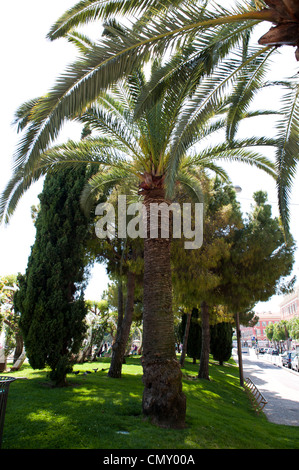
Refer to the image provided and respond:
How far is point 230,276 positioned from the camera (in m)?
13.0

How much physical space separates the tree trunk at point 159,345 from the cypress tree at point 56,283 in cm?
289

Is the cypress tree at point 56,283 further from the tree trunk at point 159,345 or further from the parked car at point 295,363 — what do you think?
the parked car at point 295,363

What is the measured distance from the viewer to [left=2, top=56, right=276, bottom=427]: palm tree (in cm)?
565

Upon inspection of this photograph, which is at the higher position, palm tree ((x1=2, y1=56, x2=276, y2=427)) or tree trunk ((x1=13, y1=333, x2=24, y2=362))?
palm tree ((x1=2, y1=56, x2=276, y2=427))

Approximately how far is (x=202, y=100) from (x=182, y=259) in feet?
19.4

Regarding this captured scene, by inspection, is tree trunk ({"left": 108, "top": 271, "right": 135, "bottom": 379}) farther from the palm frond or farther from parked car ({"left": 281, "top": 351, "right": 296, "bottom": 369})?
parked car ({"left": 281, "top": 351, "right": 296, "bottom": 369})

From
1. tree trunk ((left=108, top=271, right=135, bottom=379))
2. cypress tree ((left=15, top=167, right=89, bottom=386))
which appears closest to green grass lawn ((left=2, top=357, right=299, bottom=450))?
cypress tree ((left=15, top=167, right=89, bottom=386))

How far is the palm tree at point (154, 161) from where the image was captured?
5652mm

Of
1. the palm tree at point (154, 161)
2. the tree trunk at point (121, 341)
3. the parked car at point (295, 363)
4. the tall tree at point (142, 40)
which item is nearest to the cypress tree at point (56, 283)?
the palm tree at point (154, 161)

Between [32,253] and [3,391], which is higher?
[32,253]

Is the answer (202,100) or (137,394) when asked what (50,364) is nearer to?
(137,394)

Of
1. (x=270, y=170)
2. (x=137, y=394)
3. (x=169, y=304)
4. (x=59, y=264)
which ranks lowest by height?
(x=137, y=394)

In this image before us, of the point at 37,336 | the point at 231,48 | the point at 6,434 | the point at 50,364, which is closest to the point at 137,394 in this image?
the point at 50,364

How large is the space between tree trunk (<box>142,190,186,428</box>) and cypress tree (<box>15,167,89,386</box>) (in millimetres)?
2891
